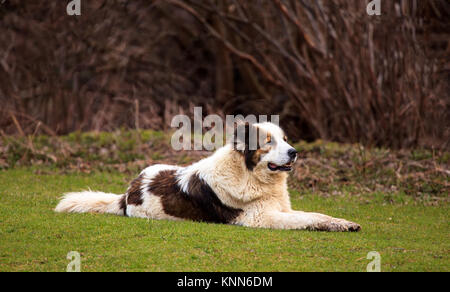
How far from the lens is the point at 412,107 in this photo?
555 inches

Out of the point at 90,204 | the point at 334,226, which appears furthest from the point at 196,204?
the point at 334,226

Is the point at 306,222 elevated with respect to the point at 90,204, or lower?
lower

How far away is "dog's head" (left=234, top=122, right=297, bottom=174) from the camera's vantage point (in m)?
8.07

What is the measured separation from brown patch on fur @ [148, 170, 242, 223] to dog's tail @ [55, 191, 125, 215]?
3.19 feet

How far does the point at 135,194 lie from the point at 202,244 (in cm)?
217

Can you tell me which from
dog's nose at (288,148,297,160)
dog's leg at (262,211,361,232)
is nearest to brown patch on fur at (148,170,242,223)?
dog's leg at (262,211,361,232)

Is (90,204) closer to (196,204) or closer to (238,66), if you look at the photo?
(196,204)

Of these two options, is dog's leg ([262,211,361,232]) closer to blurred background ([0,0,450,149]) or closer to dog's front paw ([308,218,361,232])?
dog's front paw ([308,218,361,232])

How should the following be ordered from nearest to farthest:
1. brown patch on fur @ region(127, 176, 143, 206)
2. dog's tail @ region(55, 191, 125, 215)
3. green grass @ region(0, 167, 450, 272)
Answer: green grass @ region(0, 167, 450, 272) → brown patch on fur @ region(127, 176, 143, 206) → dog's tail @ region(55, 191, 125, 215)

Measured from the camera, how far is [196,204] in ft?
26.7

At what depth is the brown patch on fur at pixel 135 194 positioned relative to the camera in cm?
843

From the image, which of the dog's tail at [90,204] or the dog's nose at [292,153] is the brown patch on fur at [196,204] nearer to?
the dog's tail at [90,204]

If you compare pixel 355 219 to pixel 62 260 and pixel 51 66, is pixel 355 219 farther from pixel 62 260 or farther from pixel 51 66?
pixel 51 66

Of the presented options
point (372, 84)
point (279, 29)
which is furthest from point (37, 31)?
point (372, 84)
